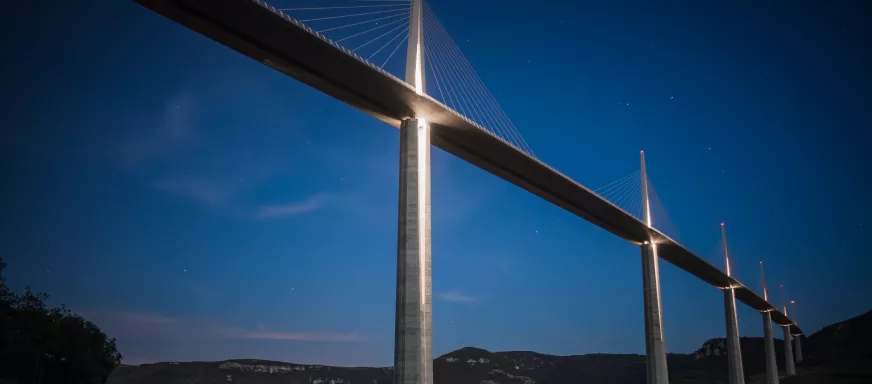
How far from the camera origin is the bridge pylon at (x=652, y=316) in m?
40.1

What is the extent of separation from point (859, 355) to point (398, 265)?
381 ft

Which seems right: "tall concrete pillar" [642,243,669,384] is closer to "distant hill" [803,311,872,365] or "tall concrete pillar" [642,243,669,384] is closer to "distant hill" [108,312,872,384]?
"distant hill" [108,312,872,384]

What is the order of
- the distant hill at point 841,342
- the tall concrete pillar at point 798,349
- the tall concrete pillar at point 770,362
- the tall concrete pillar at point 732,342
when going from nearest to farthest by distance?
the tall concrete pillar at point 732,342, the tall concrete pillar at point 770,362, the distant hill at point 841,342, the tall concrete pillar at point 798,349

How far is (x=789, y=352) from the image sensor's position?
284 feet

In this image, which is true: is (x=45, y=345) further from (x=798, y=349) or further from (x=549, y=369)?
(x=798, y=349)

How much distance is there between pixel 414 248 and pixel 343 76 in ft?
19.3

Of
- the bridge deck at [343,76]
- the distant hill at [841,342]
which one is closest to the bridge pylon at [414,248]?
the bridge deck at [343,76]

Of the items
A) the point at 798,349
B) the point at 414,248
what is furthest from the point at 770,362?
the point at 414,248

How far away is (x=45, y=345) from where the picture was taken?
33.3 metres

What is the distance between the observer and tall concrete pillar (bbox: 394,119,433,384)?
17.7 meters

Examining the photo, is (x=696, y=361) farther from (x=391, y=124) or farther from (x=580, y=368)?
(x=391, y=124)

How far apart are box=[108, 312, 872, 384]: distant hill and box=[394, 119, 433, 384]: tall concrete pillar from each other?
51.7 m

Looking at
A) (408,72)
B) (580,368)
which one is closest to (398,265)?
(408,72)

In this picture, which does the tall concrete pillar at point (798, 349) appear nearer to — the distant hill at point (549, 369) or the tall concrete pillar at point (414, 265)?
the distant hill at point (549, 369)
